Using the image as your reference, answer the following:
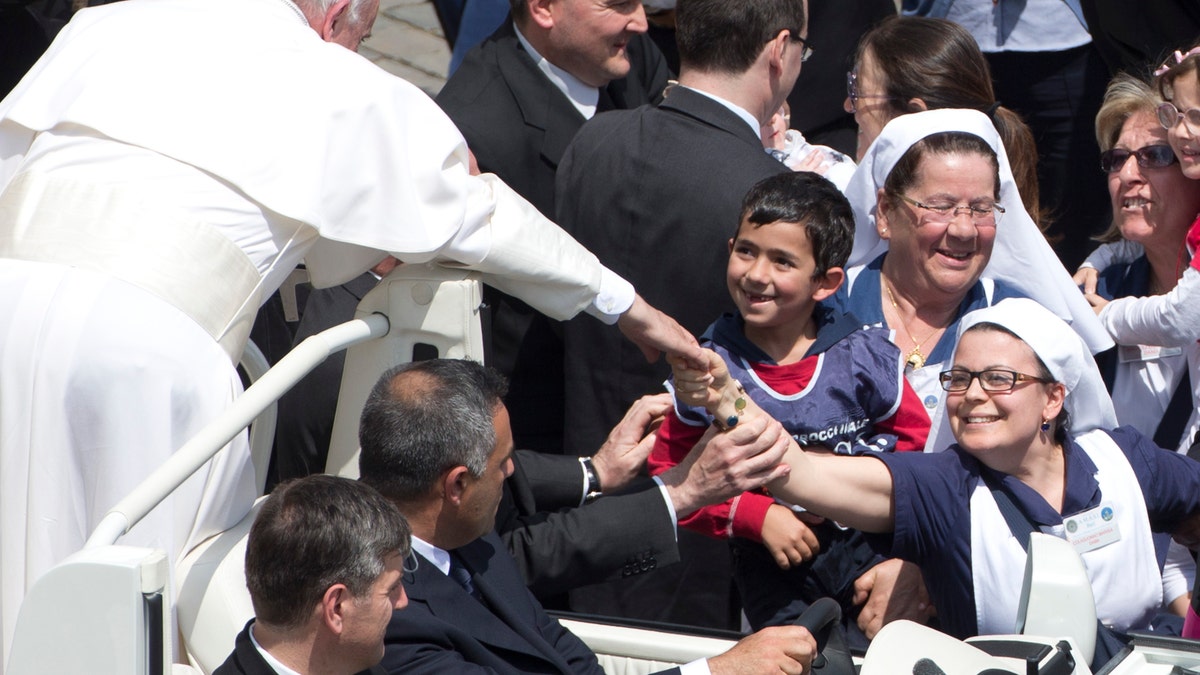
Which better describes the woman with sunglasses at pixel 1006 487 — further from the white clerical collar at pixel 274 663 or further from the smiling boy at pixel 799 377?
the white clerical collar at pixel 274 663

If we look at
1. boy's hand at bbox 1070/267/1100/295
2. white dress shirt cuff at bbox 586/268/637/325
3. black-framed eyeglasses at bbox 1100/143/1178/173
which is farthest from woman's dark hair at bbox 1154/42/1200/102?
white dress shirt cuff at bbox 586/268/637/325

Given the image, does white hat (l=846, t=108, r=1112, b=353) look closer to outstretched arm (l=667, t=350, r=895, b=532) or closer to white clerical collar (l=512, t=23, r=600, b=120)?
outstretched arm (l=667, t=350, r=895, b=532)

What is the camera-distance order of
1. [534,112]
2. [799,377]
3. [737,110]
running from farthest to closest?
[534,112], [737,110], [799,377]

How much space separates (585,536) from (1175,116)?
1.94 metres

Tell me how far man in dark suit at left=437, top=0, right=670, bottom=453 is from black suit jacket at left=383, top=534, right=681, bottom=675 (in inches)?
57.8

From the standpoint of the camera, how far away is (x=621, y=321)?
330cm

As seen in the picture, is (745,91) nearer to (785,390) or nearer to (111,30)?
(785,390)

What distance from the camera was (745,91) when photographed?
13.8 ft

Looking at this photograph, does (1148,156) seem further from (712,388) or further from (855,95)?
(712,388)

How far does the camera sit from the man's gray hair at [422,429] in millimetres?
2740

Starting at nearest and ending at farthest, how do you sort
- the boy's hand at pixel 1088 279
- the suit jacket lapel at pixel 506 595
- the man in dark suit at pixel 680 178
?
1. the suit jacket lapel at pixel 506 595
2. the man in dark suit at pixel 680 178
3. the boy's hand at pixel 1088 279

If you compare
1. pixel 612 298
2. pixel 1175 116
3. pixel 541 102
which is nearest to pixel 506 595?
pixel 612 298

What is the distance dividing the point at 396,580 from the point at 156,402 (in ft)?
2.10

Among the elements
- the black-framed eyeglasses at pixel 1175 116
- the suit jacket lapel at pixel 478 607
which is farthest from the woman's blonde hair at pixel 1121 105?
the suit jacket lapel at pixel 478 607
